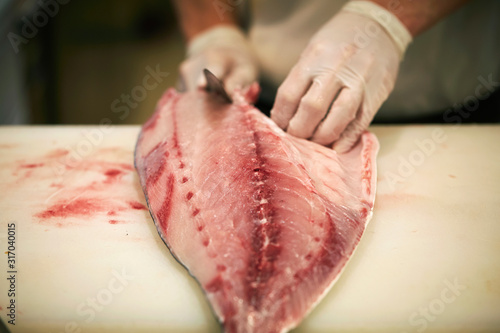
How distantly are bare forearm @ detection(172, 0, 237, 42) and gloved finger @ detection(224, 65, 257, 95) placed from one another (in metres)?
0.50

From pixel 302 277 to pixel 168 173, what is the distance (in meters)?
0.60

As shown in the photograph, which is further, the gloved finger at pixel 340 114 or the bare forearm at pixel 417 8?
the bare forearm at pixel 417 8

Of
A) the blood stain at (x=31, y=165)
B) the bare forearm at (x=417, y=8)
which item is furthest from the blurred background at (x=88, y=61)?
the bare forearm at (x=417, y=8)

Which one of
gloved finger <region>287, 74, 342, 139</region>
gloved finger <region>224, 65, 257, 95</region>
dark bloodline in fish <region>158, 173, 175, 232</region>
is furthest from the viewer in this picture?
gloved finger <region>224, 65, 257, 95</region>

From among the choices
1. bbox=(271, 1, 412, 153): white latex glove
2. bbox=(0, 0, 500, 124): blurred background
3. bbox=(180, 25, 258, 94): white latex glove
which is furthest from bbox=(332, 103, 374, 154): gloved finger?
bbox=(0, 0, 500, 124): blurred background

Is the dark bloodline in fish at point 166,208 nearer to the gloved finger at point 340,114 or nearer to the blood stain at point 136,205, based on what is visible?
the blood stain at point 136,205


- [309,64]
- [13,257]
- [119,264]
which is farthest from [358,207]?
[13,257]

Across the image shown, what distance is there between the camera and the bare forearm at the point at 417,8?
156cm

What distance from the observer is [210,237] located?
1036 mm

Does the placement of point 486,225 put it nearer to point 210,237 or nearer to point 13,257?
point 210,237

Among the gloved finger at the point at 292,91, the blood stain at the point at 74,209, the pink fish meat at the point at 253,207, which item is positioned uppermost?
the gloved finger at the point at 292,91

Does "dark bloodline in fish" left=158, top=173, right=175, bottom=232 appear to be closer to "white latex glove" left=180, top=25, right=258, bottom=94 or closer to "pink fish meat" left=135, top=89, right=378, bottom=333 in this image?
"pink fish meat" left=135, top=89, right=378, bottom=333

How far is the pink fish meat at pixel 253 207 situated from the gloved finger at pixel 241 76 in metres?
0.43

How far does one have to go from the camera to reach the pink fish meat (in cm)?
89
